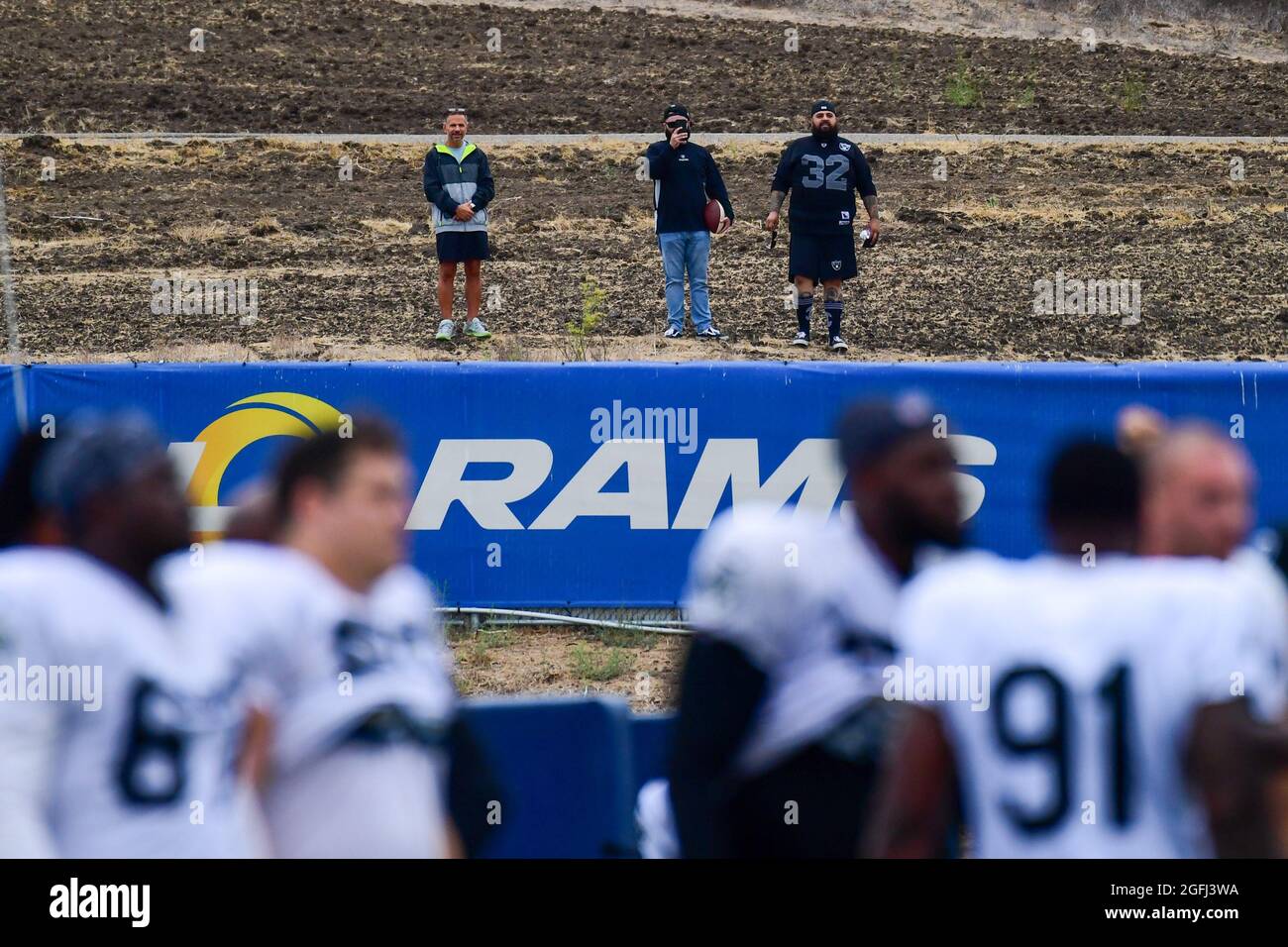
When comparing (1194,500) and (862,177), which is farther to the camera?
(862,177)

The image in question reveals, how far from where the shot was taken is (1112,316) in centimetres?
1761

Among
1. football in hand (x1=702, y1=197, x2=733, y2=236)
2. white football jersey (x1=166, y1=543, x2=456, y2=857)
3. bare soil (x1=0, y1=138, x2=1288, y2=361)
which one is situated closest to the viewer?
white football jersey (x1=166, y1=543, x2=456, y2=857)

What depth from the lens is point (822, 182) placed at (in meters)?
14.2

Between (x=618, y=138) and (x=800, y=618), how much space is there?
79.7 feet

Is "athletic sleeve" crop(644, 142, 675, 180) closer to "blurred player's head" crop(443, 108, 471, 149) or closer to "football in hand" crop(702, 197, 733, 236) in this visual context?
"football in hand" crop(702, 197, 733, 236)

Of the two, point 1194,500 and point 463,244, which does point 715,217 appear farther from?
point 1194,500

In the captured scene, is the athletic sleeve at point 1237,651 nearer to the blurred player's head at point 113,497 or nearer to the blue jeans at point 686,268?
the blurred player's head at point 113,497

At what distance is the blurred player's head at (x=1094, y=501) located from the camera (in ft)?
11.9

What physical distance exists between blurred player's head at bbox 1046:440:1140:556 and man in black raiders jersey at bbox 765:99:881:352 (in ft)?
34.7

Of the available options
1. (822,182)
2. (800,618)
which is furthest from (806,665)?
(822,182)

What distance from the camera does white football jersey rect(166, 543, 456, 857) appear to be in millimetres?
3354

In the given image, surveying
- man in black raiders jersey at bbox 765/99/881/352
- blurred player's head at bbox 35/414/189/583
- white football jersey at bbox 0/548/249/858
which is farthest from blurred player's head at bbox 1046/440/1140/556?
man in black raiders jersey at bbox 765/99/881/352

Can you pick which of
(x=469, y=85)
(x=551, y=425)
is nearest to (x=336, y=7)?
(x=469, y=85)
